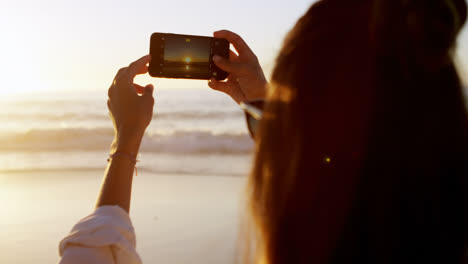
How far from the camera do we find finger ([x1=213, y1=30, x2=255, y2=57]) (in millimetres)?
1912

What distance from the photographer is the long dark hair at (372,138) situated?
646 millimetres

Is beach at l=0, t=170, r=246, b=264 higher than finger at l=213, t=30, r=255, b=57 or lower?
lower

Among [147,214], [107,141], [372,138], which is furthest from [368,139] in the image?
[107,141]

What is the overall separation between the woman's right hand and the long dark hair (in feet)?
3.63

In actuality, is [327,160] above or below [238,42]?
below

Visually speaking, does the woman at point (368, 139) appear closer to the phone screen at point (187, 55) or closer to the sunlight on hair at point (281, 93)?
the sunlight on hair at point (281, 93)

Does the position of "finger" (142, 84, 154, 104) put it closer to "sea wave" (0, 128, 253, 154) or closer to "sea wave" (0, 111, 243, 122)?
"sea wave" (0, 128, 253, 154)

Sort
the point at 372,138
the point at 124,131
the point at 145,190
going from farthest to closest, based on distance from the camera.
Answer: the point at 145,190 → the point at 124,131 → the point at 372,138

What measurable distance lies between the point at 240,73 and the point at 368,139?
1261mm

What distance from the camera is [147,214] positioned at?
4922 millimetres

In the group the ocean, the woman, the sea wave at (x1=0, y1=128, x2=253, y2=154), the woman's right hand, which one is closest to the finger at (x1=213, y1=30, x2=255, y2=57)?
the woman's right hand

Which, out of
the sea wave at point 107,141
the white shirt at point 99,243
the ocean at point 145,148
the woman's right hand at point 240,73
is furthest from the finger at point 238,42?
the sea wave at point 107,141

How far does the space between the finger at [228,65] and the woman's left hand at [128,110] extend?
1.53ft

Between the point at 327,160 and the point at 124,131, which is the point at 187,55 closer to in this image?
the point at 124,131
